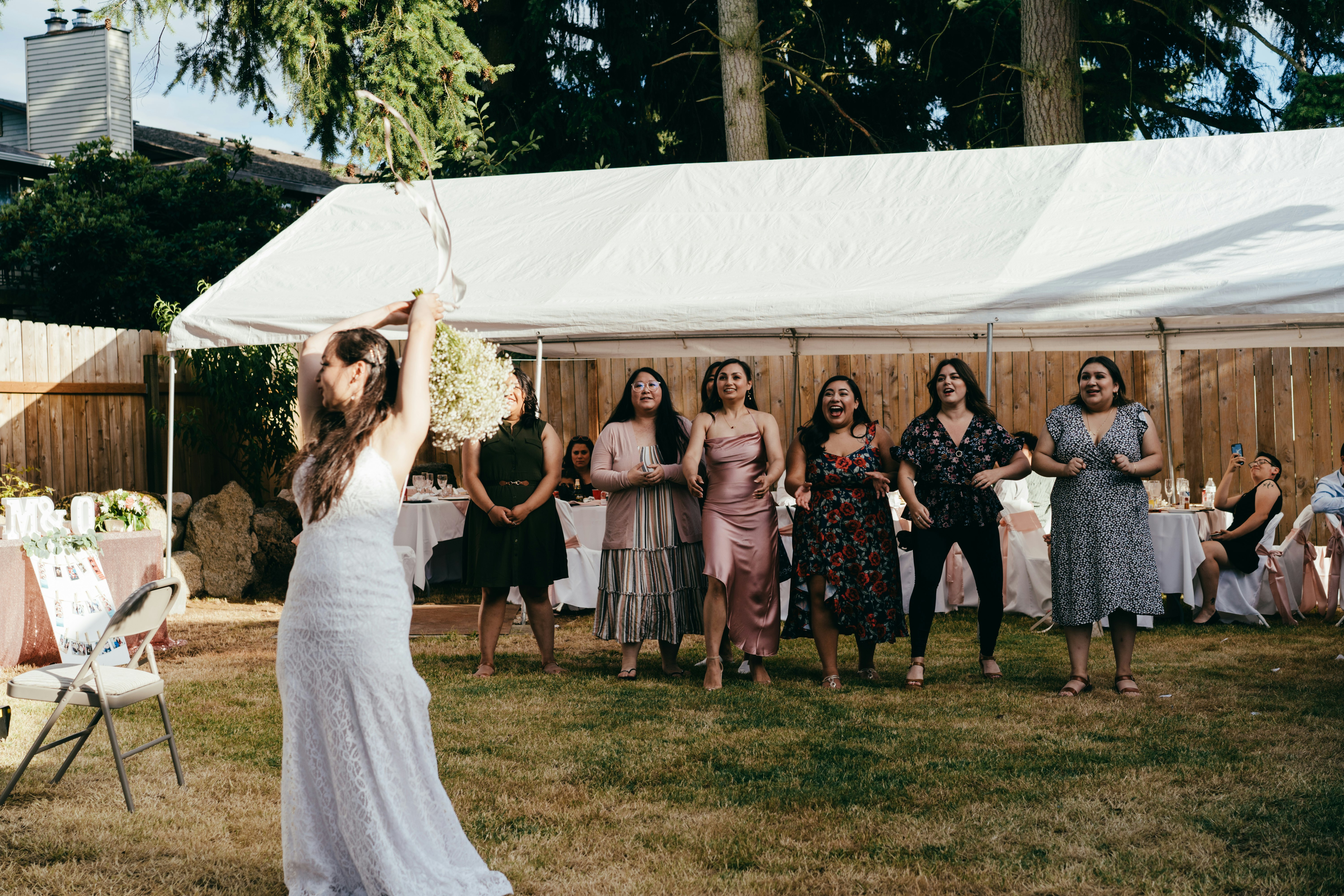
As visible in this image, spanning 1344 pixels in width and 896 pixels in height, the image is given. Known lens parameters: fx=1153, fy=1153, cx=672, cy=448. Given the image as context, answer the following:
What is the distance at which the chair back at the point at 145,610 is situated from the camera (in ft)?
13.0

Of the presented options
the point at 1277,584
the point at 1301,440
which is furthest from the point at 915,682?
the point at 1301,440

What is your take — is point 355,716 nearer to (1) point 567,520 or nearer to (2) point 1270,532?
(1) point 567,520

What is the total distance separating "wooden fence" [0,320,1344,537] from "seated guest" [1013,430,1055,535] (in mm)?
351

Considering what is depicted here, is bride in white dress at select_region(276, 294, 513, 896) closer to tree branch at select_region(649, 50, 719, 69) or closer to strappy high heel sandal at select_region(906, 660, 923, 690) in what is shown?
strappy high heel sandal at select_region(906, 660, 923, 690)

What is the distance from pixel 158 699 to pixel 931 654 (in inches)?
169

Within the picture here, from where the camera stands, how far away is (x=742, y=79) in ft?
37.6

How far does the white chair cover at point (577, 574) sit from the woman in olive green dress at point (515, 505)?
208cm

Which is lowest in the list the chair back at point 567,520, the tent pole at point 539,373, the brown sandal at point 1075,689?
the brown sandal at point 1075,689

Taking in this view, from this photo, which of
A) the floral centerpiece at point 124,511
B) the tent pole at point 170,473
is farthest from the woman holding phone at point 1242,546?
the floral centerpiece at point 124,511

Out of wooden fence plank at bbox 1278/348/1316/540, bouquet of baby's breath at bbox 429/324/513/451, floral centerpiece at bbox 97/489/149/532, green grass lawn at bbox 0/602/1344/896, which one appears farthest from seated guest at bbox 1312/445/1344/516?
floral centerpiece at bbox 97/489/149/532

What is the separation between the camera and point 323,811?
9.61 feet

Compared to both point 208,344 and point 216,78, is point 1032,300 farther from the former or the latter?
point 216,78

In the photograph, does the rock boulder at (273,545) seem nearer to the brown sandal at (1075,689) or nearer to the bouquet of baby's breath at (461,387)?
the brown sandal at (1075,689)

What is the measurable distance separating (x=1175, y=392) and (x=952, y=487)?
19.4 feet
